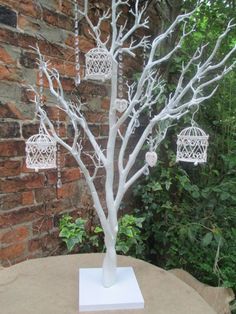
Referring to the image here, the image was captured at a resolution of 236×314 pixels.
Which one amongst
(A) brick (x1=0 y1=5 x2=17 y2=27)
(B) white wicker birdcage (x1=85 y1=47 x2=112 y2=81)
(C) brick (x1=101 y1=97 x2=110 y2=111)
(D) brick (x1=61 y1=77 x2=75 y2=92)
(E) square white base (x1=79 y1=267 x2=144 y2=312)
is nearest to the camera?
(E) square white base (x1=79 y1=267 x2=144 y2=312)

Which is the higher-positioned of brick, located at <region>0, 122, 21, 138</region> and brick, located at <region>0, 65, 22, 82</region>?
brick, located at <region>0, 65, 22, 82</region>

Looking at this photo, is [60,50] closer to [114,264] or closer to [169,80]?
[169,80]

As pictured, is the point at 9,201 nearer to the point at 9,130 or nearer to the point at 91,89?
the point at 9,130

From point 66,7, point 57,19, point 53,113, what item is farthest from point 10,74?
point 66,7

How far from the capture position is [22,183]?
1531 mm

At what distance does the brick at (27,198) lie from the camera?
1.54m

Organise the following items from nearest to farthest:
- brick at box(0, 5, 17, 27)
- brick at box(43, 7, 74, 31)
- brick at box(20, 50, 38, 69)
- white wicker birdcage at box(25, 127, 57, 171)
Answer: white wicker birdcage at box(25, 127, 57, 171)
brick at box(0, 5, 17, 27)
brick at box(20, 50, 38, 69)
brick at box(43, 7, 74, 31)

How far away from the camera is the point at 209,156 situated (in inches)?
85.4

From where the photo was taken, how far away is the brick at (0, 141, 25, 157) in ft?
4.66

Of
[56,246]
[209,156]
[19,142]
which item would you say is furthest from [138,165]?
[19,142]

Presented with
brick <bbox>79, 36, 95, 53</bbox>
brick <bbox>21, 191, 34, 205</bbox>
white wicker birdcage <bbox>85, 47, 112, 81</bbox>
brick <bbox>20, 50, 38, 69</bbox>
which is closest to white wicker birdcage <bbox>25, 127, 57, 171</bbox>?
white wicker birdcage <bbox>85, 47, 112, 81</bbox>

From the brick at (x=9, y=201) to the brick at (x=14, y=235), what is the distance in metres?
0.11

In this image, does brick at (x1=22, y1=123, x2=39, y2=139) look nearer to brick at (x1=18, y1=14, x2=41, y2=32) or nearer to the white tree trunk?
brick at (x1=18, y1=14, x2=41, y2=32)

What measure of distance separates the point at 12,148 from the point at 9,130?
8cm
